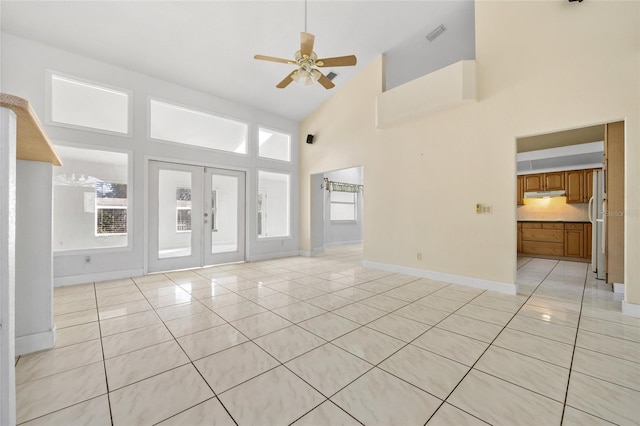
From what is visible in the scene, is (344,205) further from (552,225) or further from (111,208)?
(111,208)

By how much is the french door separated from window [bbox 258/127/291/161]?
0.92m

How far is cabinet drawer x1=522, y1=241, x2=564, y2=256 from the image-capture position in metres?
6.26

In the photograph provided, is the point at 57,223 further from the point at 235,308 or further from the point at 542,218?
the point at 542,218

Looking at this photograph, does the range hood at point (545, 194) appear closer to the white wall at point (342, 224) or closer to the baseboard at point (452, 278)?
the baseboard at point (452, 278)

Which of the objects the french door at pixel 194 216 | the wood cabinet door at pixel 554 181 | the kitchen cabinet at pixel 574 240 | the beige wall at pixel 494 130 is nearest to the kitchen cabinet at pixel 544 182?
the wood cabinet door at pixel 554 181

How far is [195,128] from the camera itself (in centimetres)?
535

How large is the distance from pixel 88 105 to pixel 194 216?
2449 mm

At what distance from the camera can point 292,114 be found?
664 cm

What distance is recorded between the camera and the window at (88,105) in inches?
157

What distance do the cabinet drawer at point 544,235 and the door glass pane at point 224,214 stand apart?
7431mm

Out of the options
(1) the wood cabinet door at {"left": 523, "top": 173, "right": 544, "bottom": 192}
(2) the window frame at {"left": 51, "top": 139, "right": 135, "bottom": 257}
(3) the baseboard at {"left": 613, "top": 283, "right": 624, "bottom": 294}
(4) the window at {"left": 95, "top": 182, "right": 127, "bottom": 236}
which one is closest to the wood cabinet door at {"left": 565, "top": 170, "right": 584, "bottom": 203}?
(1) the wood cabinet door at {"left": 523, "top": 173, "right": 544, "bottom": 192}

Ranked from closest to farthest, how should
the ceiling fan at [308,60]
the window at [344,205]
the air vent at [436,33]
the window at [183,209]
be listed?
the ceiling fan at [308,60] → the air vent at [436,33] → the window at [183,209] → the window at [344,205]

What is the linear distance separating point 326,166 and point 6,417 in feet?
19.1

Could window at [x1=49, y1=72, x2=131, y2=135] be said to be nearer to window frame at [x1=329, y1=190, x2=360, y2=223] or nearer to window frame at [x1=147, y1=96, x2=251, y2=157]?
Answer: window frame at [x1=147, y1=96, x2=251, y2=157]
